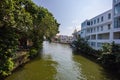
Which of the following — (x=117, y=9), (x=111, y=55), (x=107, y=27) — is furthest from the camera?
(x=107, y=27)

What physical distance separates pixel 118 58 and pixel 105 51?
13.9ft

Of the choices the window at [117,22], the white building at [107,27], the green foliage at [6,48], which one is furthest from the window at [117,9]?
the green foliage at [6,48]

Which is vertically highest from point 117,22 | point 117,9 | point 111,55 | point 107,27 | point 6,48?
point 117,9

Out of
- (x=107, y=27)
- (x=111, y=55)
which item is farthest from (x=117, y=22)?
(x=111, y=55)

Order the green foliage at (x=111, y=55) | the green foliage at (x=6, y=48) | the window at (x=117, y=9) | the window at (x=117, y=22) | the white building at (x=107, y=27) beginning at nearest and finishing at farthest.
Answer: the green foliage at (x=6, y=48) < the green foliage at (x=111, y=55) < the window at (x=117, y=9) < the window at (x=117, y=22) < the white building at (x=107, y=27)

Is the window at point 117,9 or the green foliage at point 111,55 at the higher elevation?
the window at point 117,9

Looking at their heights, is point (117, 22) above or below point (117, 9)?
below

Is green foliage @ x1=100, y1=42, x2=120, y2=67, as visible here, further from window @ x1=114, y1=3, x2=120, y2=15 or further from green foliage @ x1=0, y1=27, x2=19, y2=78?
green foliage @ x1=0, y1=27, x2=19, y2=78

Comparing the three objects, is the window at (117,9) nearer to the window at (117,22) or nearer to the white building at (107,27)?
the white building at (107,27)

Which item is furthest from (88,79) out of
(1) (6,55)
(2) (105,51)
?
(1) (6,55)

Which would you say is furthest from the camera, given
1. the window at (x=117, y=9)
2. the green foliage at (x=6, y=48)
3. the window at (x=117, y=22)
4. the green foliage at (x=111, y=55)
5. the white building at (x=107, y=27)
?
the white building at (x=107, y=27)

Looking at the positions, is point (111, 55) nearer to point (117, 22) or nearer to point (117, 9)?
point (117, 22)

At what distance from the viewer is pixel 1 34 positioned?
1702cm

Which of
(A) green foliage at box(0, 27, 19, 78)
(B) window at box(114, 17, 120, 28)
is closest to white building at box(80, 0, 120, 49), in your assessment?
(B) window at box(114, 17, 120, 28)
